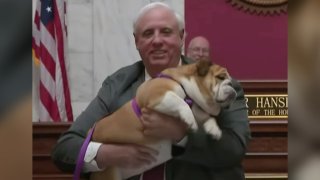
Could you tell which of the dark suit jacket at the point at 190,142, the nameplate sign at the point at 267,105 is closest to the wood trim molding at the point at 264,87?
the nameplate sign at the point at 267,105

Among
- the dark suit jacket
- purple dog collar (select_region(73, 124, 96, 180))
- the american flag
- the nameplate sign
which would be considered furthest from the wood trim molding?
purple dog collar (select_region(73, 124, 96, 180))

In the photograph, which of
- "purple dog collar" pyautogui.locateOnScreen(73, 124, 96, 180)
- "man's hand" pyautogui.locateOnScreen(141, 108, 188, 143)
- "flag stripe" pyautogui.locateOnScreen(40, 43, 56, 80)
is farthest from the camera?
"flag stripe" pyautogui.locateOnScreen(40, 43, 56, 80)

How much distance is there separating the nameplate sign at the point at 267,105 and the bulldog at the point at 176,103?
325 cm

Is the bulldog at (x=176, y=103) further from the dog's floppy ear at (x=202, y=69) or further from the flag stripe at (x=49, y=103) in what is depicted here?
the flag stripe at (x=49, y=103)

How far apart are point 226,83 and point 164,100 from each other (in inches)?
5.6

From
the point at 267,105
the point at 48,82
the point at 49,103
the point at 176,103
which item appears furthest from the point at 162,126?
the point at 267,105

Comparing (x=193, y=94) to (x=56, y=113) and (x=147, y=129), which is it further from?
(x=56, y=113)

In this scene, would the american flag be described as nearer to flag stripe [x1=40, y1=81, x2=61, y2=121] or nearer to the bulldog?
flag stripe [x1=40, y1=81, x2=61, y2=121]

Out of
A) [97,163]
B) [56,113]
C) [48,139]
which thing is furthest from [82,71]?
[97,163]

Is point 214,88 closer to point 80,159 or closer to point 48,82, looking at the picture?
point 80,159

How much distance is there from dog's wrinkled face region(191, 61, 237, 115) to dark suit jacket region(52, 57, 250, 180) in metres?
0.07

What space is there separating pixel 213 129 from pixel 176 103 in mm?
116

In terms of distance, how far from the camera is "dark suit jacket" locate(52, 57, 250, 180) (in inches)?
54.9

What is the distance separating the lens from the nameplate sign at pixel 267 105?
15.2ft
